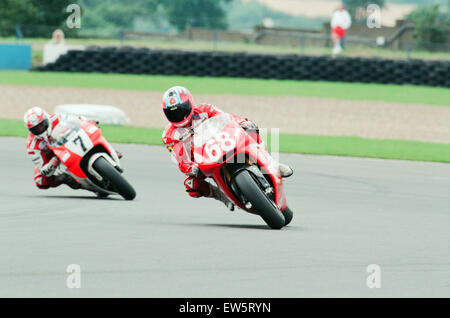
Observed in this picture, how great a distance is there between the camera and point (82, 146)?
949cm

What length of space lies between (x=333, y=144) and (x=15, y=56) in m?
21.2

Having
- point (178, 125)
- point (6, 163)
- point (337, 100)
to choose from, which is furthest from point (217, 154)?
point (337, 100)

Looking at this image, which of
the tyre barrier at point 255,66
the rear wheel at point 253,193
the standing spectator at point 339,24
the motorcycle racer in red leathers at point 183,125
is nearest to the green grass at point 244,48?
the standing spectator at point 339,24

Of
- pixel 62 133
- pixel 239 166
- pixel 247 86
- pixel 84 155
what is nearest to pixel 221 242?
pixel 239 166

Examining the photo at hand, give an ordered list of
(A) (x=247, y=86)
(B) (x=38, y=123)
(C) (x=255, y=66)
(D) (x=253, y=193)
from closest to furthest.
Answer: (D) (x=253, y=193), (B) (x=38, y=123), (A) (x=247, y=86), (C) (x=255, y=66)

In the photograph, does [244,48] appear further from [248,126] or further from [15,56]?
[248,126]

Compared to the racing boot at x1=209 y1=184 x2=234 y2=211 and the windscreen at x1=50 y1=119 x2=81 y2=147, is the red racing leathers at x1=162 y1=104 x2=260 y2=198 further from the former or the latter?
the windscreen at x1=50 y1=119 x2=81 y2=147

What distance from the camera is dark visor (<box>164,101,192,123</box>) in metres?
7.66

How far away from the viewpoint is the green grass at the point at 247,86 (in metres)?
26.4

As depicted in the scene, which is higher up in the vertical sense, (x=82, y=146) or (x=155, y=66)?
(x=155, y=66)

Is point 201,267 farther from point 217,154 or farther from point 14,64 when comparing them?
point 14,64

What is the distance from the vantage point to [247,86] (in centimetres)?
2845

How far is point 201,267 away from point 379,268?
3.97ft

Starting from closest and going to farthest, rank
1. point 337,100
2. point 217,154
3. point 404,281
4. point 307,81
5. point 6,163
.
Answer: point 404,281 < point 217,154 < point 6,163 < point 337,100 < point 307,81
